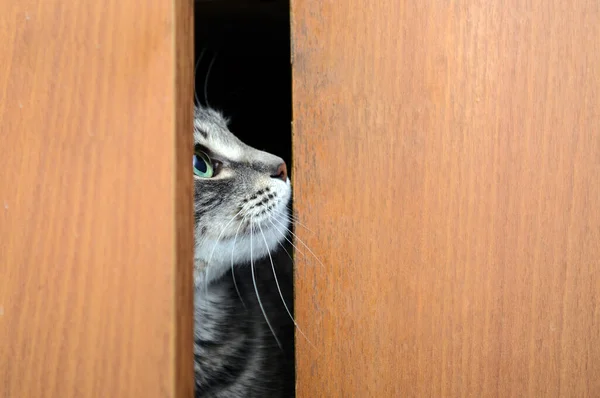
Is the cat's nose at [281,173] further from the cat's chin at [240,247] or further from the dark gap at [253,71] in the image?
the dark gap at [253,71]

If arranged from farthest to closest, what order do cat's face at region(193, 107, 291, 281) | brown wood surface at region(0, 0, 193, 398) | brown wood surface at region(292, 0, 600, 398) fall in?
cat's face at region(193, 107, 291, 281)
brown wood surface at region(292, 0, 600, 398)
brown wood surface at region(0, 0, 193, 398)

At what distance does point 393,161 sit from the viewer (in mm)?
667

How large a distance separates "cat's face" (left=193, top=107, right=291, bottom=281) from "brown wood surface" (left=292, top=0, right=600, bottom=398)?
0.33 metres

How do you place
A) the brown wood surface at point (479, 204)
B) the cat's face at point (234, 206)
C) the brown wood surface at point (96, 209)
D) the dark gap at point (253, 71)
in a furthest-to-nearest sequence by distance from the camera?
1. the dark gap at point (253, 71)
2. the cat's face at point (234, 206)
3. the brown wood surface at point (479, 204)
4. the brown wood surface at point (96, 209)

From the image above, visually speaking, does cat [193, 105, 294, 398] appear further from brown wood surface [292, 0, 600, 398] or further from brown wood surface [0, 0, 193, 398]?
brown wood surface [0, 0, 193, 398]

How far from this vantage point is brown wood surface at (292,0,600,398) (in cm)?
65

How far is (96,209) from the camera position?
0.50m

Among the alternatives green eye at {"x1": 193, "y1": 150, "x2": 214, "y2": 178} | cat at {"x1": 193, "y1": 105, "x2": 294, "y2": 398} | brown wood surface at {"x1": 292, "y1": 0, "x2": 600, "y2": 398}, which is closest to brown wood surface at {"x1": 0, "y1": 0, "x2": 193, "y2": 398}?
brown wood surface at {"x1": 292, "y1": 0, "x2": 600, "y2": 398}

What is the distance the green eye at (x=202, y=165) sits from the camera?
102 cm

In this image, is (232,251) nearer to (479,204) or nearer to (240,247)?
(240,247)

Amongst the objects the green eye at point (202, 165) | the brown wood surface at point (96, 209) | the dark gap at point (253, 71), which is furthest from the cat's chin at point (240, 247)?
the brown wood surface at point (96, 209)

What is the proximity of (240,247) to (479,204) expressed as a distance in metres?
0.48

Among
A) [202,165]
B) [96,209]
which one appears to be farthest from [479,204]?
[202,165]

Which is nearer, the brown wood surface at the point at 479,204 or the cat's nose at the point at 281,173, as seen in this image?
the brown wood surface at the point at 479,204
